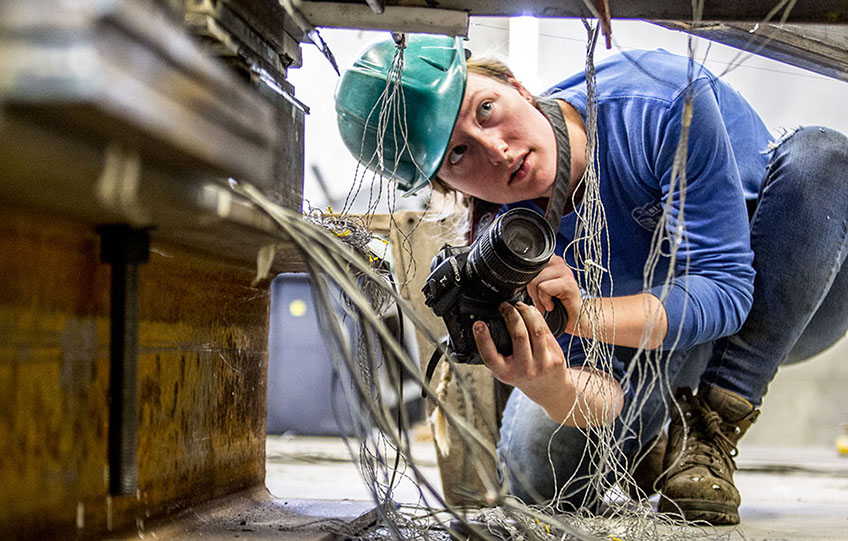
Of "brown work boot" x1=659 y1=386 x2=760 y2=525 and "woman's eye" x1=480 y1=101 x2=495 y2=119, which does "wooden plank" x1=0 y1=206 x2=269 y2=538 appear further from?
"brown work boot" x1=659 y1=386 x2=760 y2=525

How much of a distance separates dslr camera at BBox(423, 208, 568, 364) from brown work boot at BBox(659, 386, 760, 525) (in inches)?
15.8

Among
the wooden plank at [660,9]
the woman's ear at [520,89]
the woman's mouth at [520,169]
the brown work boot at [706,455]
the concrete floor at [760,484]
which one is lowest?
the concrete floor at [760,484]

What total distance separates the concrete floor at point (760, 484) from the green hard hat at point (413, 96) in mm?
688

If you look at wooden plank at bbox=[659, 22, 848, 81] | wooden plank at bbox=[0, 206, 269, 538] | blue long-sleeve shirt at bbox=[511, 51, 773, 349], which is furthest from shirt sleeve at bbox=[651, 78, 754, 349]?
wooden plank at bbox=[0, 206, 269, 538]

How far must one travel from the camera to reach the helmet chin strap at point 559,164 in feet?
3.76

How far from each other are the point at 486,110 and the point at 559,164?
0.15 metres

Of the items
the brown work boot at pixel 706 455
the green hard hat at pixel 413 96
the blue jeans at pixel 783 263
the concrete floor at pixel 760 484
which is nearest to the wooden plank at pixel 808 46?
the blue jeans at pixel 783 263

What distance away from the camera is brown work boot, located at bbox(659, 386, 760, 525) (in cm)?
116

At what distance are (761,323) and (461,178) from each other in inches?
24.0

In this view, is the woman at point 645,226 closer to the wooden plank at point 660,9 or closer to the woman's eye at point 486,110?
the woman's eye at point 486,110

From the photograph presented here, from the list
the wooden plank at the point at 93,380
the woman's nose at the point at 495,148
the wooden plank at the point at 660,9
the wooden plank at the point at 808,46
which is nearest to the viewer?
the wooden plank at the point at 93,380

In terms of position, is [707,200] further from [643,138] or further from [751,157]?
[751,157]

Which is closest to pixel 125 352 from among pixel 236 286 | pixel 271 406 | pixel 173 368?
pixel 173 368

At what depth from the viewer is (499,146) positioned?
1.13 metres
